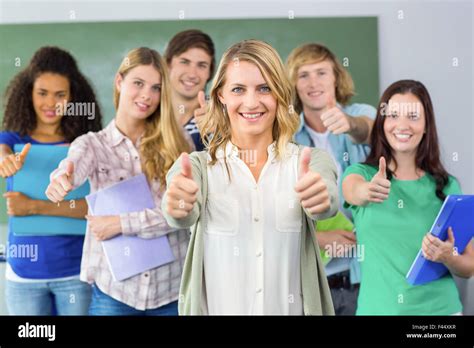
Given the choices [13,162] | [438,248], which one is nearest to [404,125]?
[438,248]

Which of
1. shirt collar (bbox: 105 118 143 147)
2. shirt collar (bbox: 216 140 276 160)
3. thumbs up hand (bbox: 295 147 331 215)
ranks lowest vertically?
thumbs up hand (bbox: 295 147 331 215)

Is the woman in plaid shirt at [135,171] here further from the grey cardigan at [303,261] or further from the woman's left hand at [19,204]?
the grey cardigan at [303,261]

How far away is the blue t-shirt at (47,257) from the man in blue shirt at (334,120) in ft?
3.23

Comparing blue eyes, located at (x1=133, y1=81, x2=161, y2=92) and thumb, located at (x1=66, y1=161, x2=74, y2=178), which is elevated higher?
blue eyes, located at (x1=133, y1=81, x2=161, y2=92)

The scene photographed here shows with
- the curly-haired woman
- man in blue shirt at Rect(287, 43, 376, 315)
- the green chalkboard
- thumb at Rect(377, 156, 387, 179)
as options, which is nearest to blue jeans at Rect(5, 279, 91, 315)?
the curly-haired woman

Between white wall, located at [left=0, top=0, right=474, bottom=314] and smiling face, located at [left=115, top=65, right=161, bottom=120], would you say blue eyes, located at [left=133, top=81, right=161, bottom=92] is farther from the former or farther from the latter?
white wall, located at [left=0, top=0, right=474, bottom=314]

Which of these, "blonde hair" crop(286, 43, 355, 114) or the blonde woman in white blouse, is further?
"blonde hair" crop(286, 43, 355, 114)

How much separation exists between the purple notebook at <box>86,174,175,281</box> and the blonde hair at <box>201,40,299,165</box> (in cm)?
52

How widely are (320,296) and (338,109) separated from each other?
3.25 ft

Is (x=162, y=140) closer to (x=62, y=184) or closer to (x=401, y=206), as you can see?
(x=62, y=184)

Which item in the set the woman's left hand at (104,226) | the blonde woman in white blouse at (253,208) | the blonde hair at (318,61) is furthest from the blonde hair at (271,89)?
the woman's left hand at (104,226)

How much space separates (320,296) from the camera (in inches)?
84.3

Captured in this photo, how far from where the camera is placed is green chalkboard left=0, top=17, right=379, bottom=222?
2.91 metres

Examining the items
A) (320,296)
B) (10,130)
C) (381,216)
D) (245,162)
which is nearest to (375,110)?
(381,216)
